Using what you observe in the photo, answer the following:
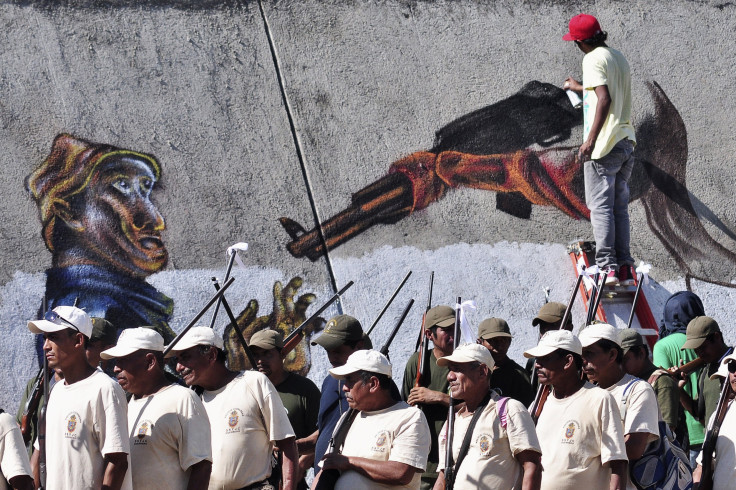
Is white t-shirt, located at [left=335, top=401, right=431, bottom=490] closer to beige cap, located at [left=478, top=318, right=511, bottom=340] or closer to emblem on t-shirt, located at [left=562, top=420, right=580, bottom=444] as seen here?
emblem on t-shirt, located at [left=562, top=420, right=580, bottom=444]

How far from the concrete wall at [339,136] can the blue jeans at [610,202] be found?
0.49 metres

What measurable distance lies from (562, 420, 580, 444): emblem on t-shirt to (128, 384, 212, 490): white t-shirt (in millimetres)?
1837

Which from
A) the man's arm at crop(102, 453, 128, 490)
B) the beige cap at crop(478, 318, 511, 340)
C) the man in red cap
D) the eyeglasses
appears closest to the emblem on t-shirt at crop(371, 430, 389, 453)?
the man's arm at crop(102, 453, 128, 490)

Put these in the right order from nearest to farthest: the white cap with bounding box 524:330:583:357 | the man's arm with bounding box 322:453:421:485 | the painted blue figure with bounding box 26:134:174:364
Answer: the man's arm with bounding box 322:453:421:485 → the white cap with bounding box 524:330:583:357 → the painted blue figure with bounding box 26:134:174:364

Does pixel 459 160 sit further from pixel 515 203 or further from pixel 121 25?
pixel 121 25

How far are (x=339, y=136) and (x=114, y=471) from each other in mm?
5468

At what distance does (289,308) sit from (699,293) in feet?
12.5

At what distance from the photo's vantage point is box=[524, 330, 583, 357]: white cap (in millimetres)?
6047

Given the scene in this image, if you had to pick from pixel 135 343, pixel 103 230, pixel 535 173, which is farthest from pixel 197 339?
pixel 535 173

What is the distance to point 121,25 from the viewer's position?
10.2 meters

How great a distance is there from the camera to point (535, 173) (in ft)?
34.9

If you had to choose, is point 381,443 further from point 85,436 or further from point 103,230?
point 103,230

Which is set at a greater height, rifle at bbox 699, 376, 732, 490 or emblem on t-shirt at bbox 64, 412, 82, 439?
emblem on t-shirt at bbox 64, 412, 82, 439

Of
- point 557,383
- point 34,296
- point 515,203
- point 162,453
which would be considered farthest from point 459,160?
point 162,453
